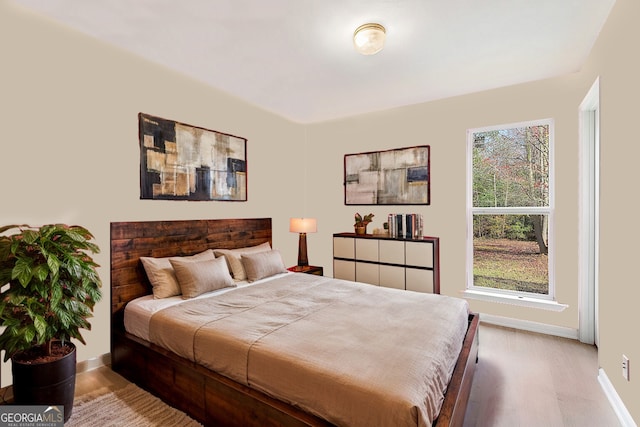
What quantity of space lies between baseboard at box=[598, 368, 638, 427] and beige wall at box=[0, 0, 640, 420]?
6 centimetres

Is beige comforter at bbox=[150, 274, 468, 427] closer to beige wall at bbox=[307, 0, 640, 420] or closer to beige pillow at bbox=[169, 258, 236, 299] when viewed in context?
beige pillow at bbox=[169, 258, 236, 299]

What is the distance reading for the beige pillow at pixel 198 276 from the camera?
8.65 ft

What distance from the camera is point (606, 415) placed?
1928mm

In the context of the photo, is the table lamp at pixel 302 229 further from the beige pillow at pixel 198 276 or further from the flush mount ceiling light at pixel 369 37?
the flush mount ceiling light at pixel 369 37

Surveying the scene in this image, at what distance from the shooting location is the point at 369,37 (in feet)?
7.23

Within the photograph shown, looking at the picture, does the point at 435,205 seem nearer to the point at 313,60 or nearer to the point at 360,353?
the point at 313,60

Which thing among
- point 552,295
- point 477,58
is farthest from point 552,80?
point 552,295

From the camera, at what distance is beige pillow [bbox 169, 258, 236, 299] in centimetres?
264

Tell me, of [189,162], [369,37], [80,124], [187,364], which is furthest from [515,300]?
[80,124]

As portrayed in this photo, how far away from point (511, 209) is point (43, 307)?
411 centimetres

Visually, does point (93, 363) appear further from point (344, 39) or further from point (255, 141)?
point (344, 39)

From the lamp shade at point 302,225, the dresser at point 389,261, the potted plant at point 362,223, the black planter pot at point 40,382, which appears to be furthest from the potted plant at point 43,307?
the potted plant at point 362,223

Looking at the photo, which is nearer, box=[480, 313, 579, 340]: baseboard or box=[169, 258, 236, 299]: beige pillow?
box=[169, 258, 236, 299]: beige pillow

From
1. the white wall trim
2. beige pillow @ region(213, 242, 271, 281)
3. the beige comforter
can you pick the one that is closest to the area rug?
the beige comforter
